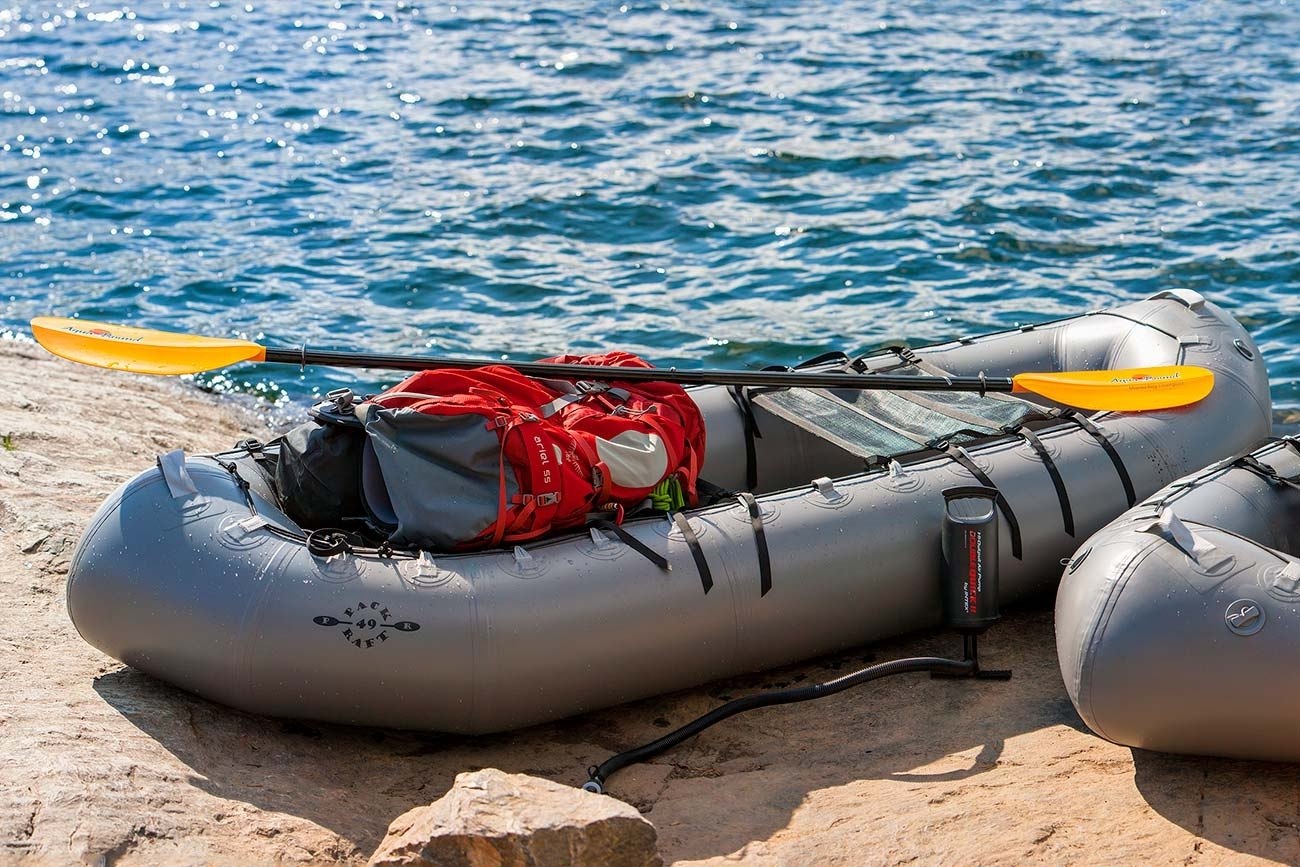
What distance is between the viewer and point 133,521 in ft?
12.8

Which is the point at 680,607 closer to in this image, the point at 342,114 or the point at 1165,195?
the point at 1165,195

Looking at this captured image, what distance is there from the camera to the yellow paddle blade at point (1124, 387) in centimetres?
480

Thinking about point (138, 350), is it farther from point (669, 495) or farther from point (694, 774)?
point (694, 774)

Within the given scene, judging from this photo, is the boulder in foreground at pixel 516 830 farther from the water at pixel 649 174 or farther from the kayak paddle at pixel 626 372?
the water at pixel 649 174

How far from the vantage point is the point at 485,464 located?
3979 mm

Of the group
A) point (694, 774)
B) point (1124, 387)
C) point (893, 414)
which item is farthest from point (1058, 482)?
point (694, 774)

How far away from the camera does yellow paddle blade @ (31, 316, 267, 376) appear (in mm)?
4648

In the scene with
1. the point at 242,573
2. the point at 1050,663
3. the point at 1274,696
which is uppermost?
the point at 242,573

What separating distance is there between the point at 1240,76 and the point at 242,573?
29.8ft

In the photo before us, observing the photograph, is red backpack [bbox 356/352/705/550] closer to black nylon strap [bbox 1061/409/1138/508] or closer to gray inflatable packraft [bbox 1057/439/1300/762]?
gray inflatable packraft [bbox 1057/439/1300/762]

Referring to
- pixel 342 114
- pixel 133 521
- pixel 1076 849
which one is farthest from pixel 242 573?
pixel 342 114

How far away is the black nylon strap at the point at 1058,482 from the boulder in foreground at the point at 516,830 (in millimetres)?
2039

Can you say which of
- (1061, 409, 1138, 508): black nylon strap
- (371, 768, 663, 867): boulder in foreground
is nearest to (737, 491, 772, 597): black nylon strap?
(371, 768, 663, 867): boulder in foreground

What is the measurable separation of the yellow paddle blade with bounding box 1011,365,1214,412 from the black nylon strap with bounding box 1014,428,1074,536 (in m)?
0.24
